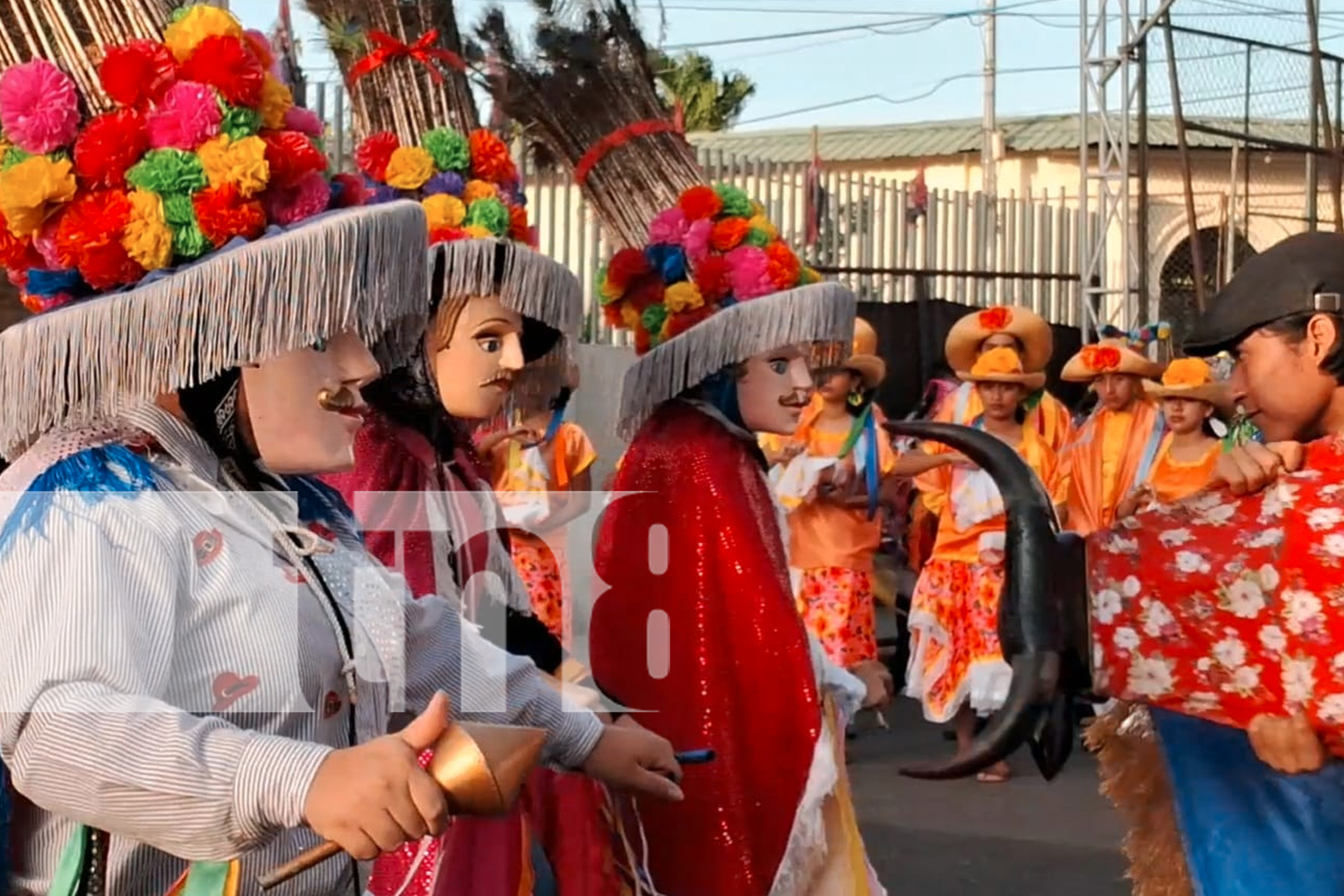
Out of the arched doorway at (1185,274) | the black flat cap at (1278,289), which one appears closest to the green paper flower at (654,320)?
the black flat cap at (1278,289)

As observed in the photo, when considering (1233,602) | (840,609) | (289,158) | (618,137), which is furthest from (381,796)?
(840,609)

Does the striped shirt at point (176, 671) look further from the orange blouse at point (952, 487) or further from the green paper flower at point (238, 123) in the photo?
the orange blouse at point (952, 487)

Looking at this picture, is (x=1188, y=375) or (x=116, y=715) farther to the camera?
(x=1188, y=375)

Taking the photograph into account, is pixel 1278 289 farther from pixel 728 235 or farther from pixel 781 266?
pixel 728 235

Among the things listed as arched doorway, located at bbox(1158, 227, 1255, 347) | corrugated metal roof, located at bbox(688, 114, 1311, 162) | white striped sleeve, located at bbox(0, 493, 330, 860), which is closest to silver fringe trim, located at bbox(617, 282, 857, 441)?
white striped sleeve, located at bbox(0, 493, 330, 860)

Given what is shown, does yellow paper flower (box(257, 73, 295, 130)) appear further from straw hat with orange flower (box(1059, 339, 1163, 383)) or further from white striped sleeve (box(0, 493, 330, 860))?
straw hat with orange flower (box(1059, 339, 1163, 383))

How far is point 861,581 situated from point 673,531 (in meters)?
3.96

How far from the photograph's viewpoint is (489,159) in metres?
4.16

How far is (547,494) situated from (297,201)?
474cm

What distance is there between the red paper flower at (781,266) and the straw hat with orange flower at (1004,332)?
3.67 metres

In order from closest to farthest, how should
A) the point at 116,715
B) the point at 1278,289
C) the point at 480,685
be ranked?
the point at 116,715, the point at 480,685, the point at 1278,289

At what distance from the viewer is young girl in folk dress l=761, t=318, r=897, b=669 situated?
316 inches

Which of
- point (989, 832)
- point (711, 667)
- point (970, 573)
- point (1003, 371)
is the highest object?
point (711, 667)

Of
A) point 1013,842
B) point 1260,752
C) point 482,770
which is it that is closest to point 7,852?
point 482,770
